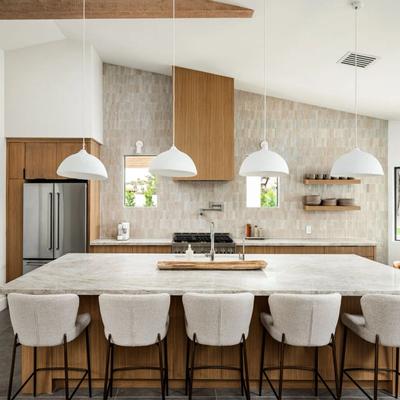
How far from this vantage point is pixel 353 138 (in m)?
6.03

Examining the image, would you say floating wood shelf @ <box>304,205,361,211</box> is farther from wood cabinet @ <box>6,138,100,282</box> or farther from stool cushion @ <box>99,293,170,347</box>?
stool cushion @ <box>99,293,170,347</box>

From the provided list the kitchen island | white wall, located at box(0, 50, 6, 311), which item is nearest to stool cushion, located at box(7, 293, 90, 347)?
the kitchen island

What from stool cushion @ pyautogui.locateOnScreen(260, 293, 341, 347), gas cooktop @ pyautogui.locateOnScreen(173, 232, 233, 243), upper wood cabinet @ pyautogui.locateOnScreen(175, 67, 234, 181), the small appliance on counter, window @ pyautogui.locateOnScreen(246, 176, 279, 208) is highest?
upper wood cabinet @ pyautogui.locateOnScreen(175, 67, 234, 181)

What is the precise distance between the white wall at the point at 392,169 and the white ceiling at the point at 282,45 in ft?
0.66

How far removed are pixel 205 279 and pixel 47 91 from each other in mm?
3720

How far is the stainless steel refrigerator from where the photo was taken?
5184 mm

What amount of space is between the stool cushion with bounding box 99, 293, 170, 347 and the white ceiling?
2.77 m

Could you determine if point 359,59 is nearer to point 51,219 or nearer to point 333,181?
point 333,181

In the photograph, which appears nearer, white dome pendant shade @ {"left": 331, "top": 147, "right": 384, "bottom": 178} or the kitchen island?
the kitchen island

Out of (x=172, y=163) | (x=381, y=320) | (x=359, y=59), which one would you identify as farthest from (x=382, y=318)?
(x=359, y=59)

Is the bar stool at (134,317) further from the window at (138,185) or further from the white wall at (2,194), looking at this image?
the window at (138,185)

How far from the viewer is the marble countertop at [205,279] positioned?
2598 mm

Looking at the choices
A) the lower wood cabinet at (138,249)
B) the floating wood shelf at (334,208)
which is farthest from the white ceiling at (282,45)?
the lower wood cabinet at (138,249)

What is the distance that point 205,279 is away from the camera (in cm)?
288
